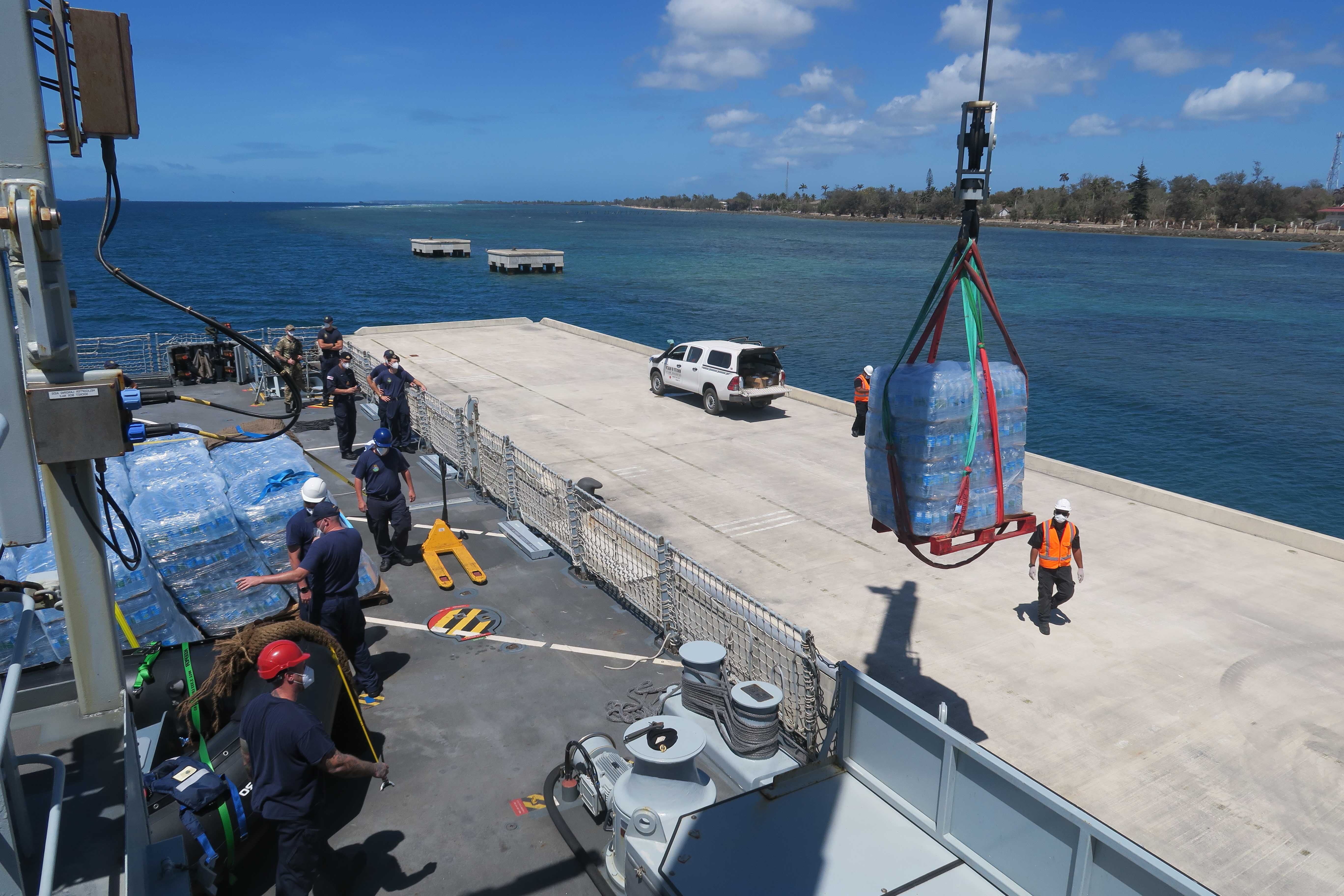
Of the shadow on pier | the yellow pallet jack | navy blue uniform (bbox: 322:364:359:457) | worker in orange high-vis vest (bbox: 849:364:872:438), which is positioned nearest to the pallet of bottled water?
the yellow pallet jack

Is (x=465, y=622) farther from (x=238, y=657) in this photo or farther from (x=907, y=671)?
(x=907, y=671)

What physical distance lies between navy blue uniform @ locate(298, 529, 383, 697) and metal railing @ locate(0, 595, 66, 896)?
2.67m

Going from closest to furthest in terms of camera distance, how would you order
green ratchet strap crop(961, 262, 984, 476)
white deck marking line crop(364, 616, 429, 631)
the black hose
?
the black hose → green ratchet strap crop(961, 262, 984, 476) → white deck marking line crop(364, 616, 429, 631)

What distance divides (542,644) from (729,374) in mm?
12241

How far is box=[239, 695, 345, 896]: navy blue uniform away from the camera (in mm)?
4574

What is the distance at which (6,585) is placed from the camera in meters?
5.18

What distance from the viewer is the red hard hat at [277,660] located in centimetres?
461

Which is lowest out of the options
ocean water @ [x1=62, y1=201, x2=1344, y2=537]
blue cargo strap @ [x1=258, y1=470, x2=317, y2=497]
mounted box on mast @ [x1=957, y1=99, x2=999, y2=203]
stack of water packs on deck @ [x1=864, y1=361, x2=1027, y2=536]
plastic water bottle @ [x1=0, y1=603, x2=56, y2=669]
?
ocean water @ [x1=62, y1=201, x2=1344, y2=537]

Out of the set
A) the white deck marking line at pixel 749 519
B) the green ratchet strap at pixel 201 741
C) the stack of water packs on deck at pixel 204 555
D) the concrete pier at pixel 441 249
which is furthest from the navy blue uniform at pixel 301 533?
the concrete pier at pixel 441 249

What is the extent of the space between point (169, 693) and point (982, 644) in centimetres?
820

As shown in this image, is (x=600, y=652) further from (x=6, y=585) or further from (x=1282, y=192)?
(x=1282, y=192)

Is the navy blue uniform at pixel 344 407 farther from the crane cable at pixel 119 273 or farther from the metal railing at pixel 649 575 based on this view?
the crane cable at pixel 119 273

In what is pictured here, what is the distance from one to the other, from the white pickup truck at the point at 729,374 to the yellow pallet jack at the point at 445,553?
9976 mm

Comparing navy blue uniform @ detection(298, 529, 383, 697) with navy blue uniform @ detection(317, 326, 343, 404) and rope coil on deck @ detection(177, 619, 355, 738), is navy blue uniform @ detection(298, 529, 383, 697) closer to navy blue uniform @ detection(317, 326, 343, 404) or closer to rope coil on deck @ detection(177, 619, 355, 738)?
rope coil on deck @ detection(177, 619, 355, 738)
